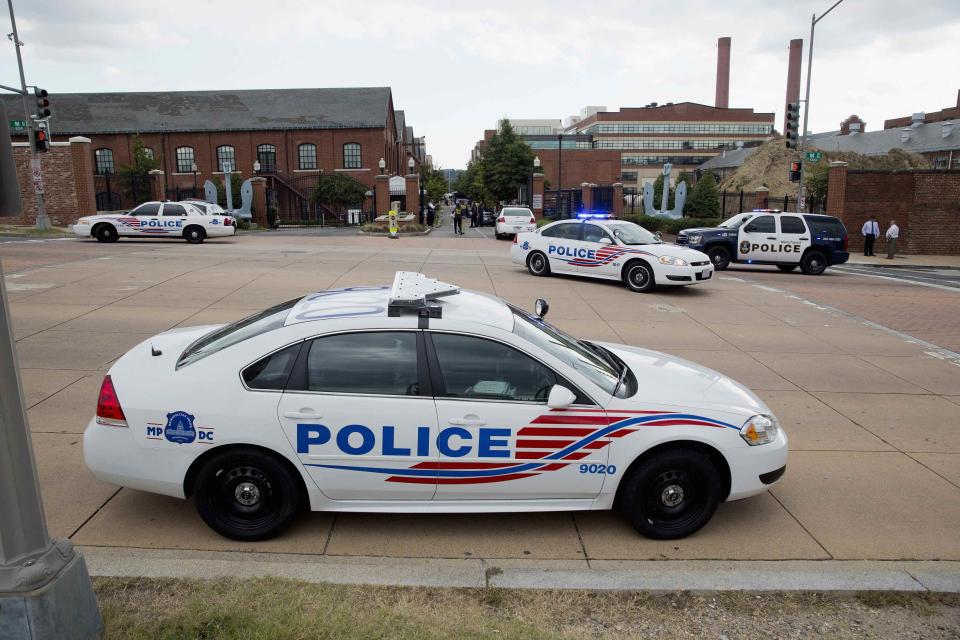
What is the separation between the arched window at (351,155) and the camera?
188 ft

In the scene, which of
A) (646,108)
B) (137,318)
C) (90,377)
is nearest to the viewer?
(90,377)

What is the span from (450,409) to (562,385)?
717mm

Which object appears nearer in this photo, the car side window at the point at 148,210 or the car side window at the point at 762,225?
the car side window at the point at 762,225

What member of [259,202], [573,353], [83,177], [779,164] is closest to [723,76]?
[779,164]

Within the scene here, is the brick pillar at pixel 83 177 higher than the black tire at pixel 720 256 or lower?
higher

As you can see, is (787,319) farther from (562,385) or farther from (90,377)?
(90,377)

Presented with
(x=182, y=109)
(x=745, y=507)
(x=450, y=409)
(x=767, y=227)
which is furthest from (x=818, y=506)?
(x=182, y=109)

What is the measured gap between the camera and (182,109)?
5769 cm

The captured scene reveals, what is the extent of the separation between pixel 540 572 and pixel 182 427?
2.31m

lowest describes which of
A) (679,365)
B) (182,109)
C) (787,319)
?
(787,319)

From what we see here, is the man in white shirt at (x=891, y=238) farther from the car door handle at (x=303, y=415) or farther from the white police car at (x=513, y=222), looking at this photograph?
the car door handle at (x=303, y=415)

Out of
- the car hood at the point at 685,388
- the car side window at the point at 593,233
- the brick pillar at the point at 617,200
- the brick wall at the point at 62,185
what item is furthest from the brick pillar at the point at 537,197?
the car hood at the point at 685,388

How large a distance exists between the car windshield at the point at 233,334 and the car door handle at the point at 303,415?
0.64 metres

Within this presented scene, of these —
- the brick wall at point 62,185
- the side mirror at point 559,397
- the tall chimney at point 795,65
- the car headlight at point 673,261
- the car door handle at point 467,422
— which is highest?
the tall chimney at point 795,65
